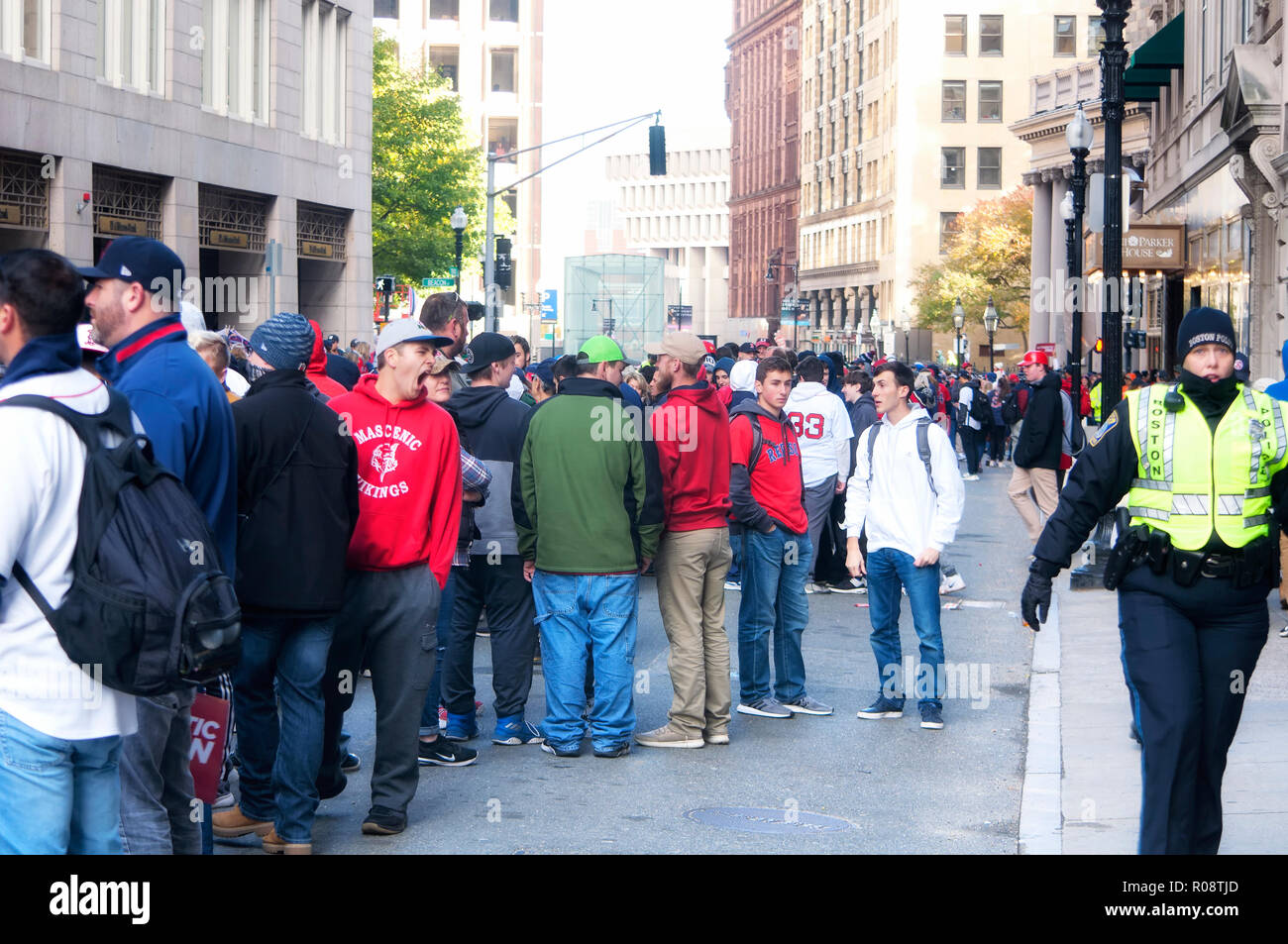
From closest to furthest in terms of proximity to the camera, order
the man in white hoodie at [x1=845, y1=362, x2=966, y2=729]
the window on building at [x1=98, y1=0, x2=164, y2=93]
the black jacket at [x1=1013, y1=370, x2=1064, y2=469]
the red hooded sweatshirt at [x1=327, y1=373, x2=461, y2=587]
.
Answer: the red hooded sweatshirt at [x1=327, y1=373, x2=461, y2=587]
the man in white hoodie at [x1=845, y1=362, x2=966, y2=729]
the black jacket at [x1=1013, y1=370, x2=1064, y2=469]
the window on building at [x1=98, y1=0, x2=164, y2=93]

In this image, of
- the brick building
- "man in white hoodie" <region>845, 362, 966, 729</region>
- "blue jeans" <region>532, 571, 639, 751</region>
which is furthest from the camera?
the brick building

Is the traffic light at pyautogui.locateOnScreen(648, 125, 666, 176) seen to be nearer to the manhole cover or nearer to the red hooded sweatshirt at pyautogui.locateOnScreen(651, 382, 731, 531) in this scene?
the red hooded sweatshirt at pyautogui.locateOnScreen(651, 382, 731, 531)

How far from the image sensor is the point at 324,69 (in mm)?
34656

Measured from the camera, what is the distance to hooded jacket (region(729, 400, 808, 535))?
1009 cm

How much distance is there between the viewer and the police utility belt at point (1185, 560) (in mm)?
6012

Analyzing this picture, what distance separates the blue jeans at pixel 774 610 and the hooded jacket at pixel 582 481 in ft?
4.59

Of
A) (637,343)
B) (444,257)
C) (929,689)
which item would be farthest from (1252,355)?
(444,257)

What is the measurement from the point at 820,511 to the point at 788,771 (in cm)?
536

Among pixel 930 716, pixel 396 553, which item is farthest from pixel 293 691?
pixel 930 716

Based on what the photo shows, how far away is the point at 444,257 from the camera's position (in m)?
58.5

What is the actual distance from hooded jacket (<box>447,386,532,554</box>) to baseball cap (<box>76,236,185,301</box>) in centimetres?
378

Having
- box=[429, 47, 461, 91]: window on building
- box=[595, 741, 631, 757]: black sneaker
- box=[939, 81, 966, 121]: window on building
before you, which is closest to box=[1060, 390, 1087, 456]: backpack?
box=[595, 741, 631, 757]: black sneaker

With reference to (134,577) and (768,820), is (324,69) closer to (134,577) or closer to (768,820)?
(768,820)
